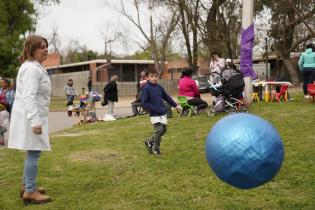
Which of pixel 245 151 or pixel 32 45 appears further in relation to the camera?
pixel 32 45

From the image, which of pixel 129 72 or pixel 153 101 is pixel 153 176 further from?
pixel 129 72

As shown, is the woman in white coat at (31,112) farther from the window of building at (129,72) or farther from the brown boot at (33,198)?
the window of building at (129,72)

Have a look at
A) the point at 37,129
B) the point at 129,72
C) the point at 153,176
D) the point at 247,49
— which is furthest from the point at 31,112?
the point at 129,72

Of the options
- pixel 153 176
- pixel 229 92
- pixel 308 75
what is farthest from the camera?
pixel 308 75

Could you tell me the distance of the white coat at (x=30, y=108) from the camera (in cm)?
534

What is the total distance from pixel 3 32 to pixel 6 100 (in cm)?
2358

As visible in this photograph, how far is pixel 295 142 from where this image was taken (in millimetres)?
8219

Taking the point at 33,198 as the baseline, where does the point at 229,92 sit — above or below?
above

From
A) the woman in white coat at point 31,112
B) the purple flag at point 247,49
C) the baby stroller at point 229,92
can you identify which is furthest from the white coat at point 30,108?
the purple flag at point 247,49

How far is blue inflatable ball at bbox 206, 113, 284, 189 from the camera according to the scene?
13.0 feet

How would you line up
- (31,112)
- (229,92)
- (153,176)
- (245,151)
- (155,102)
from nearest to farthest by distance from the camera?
1. (245,151)
2. (31,112)
3. (153,176)
4. (155,102)
5. (229,92)

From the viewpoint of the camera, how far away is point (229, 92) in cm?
1273

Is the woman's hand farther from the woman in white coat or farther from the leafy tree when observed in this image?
the leafy tree

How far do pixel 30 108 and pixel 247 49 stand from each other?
400 inches
